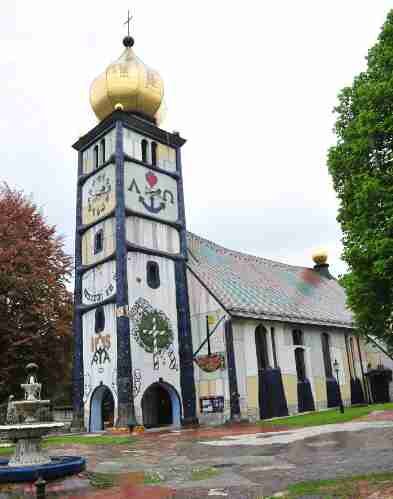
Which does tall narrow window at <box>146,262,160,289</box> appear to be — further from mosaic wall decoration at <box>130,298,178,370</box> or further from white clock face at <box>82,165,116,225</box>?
white clock face at <box>82,165,116,225</box>

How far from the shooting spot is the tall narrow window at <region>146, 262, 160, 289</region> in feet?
95.9

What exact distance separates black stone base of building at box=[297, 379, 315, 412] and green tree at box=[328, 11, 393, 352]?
14383 millimetres

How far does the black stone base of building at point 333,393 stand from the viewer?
33000mm

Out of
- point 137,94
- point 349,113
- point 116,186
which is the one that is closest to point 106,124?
point 137,94

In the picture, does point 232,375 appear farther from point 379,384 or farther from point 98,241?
point 379,384

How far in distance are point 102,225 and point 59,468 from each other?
2051cm

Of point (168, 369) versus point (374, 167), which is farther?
point (168, 369)

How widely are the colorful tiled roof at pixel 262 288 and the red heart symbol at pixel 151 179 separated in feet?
16.1

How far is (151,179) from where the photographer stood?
104ft

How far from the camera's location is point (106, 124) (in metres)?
32.0

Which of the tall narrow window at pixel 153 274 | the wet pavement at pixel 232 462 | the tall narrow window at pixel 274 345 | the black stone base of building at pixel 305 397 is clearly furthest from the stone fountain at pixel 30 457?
the black stone base of building at pixel 305 397

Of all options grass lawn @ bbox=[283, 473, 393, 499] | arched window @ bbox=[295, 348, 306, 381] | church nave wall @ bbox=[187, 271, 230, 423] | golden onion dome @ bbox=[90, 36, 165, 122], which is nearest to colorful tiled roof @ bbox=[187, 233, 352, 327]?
church nave wall @ bbox=[187, 271, 230, 423]

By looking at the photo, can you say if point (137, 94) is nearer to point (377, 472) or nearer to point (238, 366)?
point (238, 366)

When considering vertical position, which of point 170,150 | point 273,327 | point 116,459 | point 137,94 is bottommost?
point 116,459
